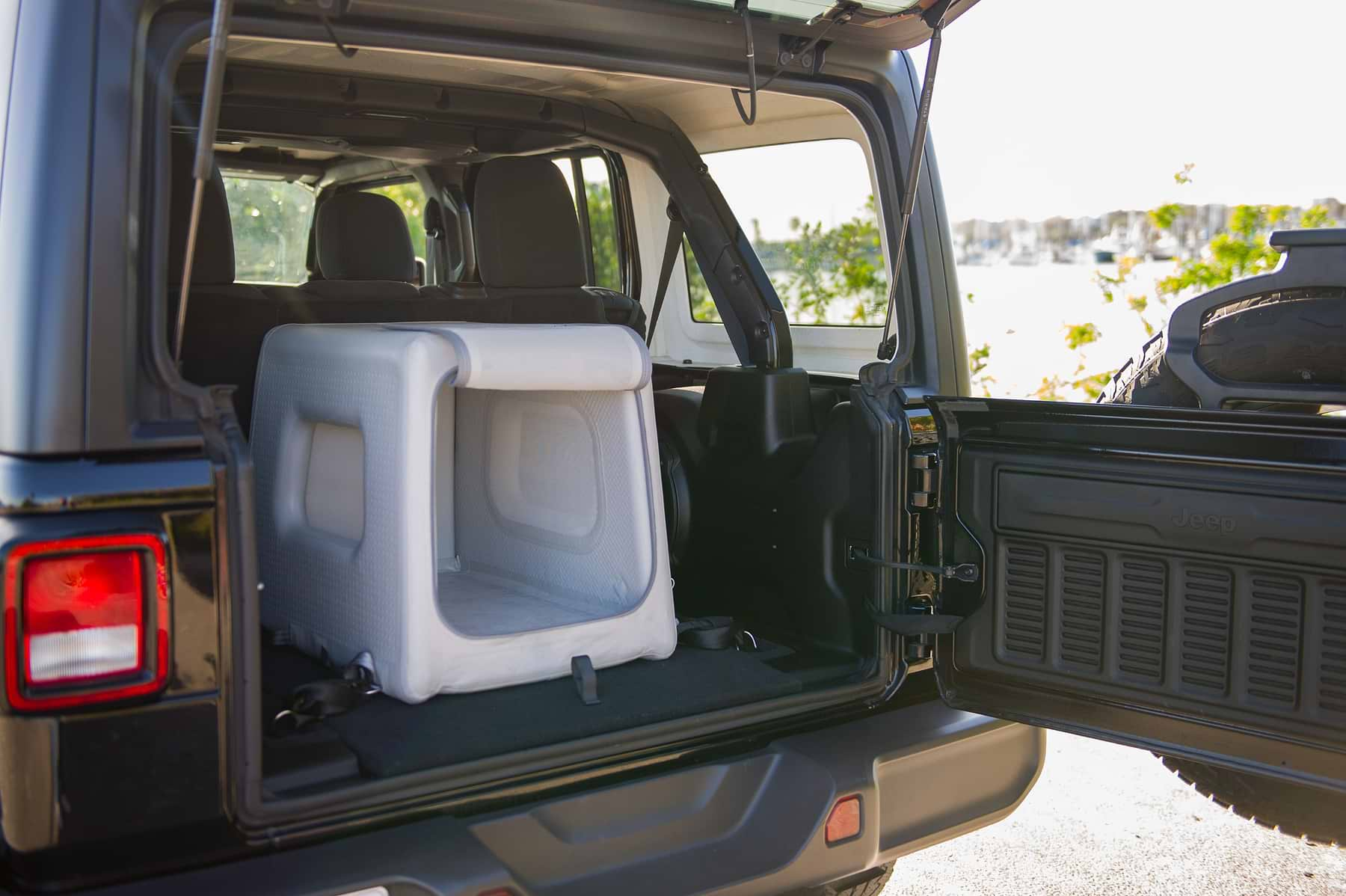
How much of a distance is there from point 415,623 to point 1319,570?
5.16ft

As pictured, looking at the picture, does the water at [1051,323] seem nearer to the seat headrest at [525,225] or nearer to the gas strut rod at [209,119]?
the seat headrest at [525,225]

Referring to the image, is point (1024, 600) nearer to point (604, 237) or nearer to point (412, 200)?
point (604, 237)

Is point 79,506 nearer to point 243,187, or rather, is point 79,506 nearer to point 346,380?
point 346,380

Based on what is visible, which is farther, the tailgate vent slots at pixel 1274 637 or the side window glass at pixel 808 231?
the side window glass at pixel 808 231

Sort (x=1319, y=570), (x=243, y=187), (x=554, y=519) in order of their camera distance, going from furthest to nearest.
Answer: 1. (x=243, y=187)
2. (x=554, y=519)
3. (x=1319, y=570)

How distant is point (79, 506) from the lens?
160 cm

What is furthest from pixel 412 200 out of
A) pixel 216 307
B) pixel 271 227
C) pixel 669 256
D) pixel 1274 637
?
pixel 1274 637

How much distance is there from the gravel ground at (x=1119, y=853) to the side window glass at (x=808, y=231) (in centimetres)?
149

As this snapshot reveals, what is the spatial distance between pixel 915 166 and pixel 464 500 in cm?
146

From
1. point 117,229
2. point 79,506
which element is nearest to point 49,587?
point 79,506

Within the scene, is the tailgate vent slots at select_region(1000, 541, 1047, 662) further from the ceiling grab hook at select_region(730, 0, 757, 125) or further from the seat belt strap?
the seat belt strap

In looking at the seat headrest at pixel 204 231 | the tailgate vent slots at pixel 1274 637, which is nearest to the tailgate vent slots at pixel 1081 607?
the tailgate vent slots at pixel 1274 637

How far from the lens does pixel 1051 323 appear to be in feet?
31.5

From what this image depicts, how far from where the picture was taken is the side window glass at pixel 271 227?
4.31 m
